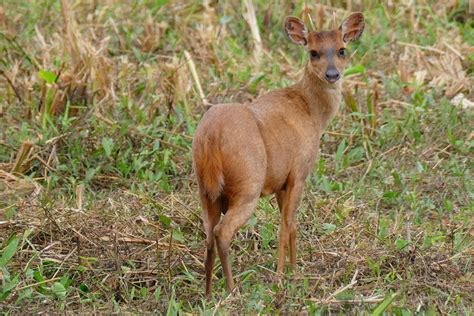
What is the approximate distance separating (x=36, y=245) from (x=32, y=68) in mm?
3233

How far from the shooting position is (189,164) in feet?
26.0

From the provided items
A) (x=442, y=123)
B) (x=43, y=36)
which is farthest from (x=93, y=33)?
(x=442, y=123)

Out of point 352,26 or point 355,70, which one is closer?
point 352,26

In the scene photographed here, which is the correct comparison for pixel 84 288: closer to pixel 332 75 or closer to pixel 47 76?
pixel 332 75

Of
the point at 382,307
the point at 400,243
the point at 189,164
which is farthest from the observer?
the point at 189,164

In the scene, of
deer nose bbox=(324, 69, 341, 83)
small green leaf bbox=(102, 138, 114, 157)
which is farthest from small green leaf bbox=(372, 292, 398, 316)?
small green leaf bbox=(102, 138, 114, 157)

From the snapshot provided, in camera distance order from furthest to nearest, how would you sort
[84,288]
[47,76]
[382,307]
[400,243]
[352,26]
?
[47,76] → [352,26] → [400,243] → [84,288] → [382,307]

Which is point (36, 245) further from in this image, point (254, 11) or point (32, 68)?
point (254, 11)

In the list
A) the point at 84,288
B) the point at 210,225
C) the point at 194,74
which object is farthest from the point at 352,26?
the point at 84,288

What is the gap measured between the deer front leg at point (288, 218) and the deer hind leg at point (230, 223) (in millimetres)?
501

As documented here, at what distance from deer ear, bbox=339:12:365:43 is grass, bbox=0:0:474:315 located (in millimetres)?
1140

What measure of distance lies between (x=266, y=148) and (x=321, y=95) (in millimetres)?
939

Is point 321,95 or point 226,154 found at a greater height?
point 226,154

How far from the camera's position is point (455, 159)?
824 cm
